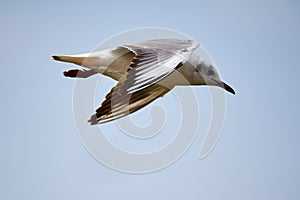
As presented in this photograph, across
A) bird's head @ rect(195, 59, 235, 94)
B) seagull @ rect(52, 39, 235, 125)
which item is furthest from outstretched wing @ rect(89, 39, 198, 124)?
bird's head @ rect(195, 59, 235, 94)

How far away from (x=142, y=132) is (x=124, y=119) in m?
0.11

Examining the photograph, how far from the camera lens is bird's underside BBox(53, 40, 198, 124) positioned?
211 centimetres

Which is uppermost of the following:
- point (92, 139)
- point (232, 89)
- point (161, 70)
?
point (161, 70)

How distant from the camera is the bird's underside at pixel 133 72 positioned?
2105 mm

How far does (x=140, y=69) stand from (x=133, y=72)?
4cm

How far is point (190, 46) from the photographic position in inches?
101

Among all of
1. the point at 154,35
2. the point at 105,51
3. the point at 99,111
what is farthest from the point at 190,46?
the point at 99,111

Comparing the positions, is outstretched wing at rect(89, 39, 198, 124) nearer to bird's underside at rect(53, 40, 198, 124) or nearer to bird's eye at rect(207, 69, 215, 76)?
bird's underside at rect(53, 40, 198, 124)

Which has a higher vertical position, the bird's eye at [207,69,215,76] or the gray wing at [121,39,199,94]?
the gray wing at [121,39,199,94]

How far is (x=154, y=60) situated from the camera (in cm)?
225

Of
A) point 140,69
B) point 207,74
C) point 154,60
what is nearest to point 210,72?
point 207,74

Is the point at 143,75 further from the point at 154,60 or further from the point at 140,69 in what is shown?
the point at 154,60

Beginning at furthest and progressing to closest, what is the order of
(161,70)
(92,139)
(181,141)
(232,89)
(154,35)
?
(232,89) < (154,35) < (181,141) < (92,139) < (161,70)

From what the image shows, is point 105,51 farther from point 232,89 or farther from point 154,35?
point 232,89
